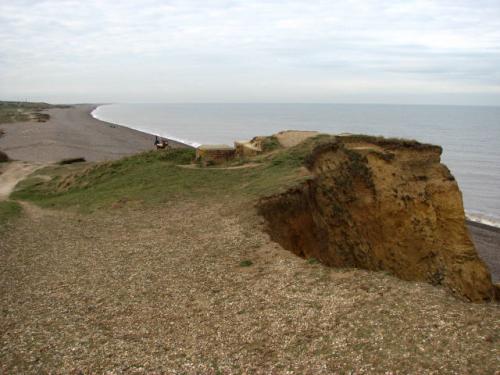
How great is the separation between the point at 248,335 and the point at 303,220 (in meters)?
9.21

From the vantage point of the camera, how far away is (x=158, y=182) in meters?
25.5

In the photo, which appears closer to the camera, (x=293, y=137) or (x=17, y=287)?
(x=17, y=287)

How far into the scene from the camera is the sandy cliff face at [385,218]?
1953 centimetres

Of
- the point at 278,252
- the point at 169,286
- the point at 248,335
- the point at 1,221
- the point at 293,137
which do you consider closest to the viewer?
the point at 248,335

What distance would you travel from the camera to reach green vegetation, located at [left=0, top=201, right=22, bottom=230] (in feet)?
71.7

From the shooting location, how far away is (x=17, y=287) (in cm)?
1419

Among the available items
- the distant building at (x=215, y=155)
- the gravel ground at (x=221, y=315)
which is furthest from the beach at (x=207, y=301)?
the distant building at (x=215, y=155)

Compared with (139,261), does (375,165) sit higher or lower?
higher

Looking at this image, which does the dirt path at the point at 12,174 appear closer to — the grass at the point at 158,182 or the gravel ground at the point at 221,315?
the grass at the point at 158,182

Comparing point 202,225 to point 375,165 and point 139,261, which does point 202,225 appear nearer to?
point 139,261

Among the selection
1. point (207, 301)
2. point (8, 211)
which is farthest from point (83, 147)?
point (207, 301)

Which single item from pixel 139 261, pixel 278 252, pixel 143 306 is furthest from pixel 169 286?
pixel 278 252

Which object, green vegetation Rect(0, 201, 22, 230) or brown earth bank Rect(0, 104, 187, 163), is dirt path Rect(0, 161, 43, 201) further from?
brown earth bank Rect(0, 104, 187, 163)

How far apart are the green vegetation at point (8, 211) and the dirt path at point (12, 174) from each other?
430cm
